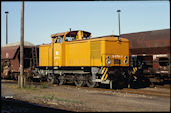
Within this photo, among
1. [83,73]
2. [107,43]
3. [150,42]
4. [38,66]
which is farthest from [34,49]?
[150,42]

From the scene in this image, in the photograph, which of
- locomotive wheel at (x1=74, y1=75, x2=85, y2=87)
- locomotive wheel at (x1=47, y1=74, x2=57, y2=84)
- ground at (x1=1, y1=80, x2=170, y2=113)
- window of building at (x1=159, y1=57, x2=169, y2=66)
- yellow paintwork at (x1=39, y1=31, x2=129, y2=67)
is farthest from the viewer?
locomotive wheel at (x1=47, y1=74, x2=57, y2=84)

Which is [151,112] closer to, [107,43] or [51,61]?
[107,43]

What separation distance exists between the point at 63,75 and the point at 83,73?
2.28m

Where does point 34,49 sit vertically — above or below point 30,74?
above

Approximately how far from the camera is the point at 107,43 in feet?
45.8

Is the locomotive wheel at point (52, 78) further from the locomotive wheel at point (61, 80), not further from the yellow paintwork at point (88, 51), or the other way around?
the yellow paintwork at point (88, 51)

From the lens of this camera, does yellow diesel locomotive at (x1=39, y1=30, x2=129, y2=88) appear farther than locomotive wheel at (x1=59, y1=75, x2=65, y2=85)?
No

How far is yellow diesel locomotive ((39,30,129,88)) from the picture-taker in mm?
13906

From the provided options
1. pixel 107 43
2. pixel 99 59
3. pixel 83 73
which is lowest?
pixel 83 73

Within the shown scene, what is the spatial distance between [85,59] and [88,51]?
59 cm

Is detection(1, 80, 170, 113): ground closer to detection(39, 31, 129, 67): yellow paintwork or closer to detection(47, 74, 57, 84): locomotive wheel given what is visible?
detection(39, 31, 129, 67): yellow paintwork

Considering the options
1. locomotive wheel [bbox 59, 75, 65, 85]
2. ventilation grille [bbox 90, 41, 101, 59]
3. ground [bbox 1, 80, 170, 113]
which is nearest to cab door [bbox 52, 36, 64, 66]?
locomotive wheel [bbox 59, 75, 65, 85]

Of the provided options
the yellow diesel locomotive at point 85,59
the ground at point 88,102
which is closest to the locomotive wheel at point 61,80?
the yellow diesel locomotive at point 85,59

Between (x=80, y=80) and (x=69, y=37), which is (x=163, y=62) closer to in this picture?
(x=80, y=80)
